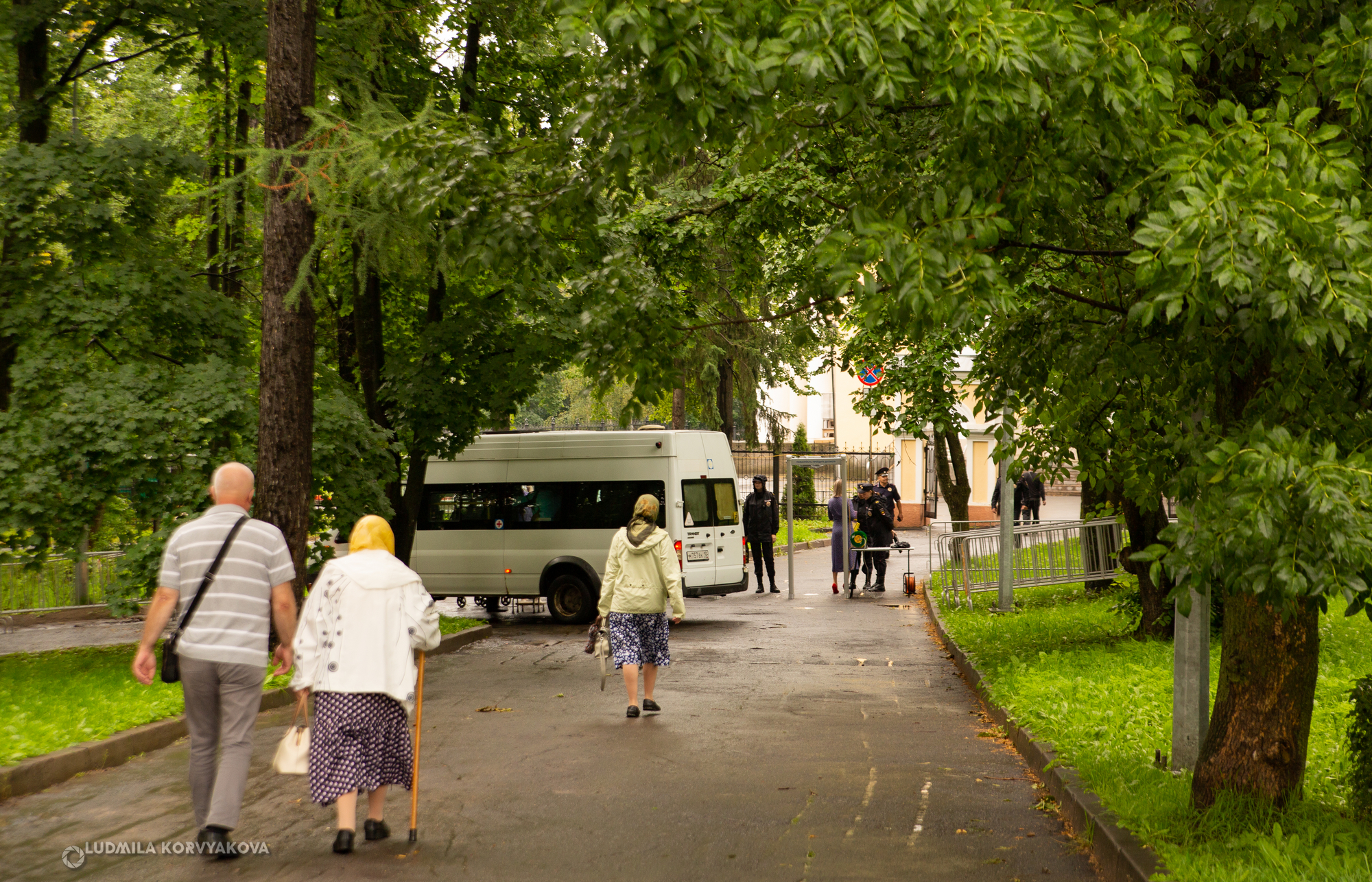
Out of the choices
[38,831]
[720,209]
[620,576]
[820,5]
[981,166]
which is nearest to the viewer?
[820,5]

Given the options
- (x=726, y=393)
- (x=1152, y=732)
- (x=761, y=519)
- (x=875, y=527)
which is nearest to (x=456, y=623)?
(x=761, y=519)

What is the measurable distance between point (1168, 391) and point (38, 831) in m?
6.31

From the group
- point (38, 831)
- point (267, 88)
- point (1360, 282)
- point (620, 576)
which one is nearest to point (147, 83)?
point (267, 88)

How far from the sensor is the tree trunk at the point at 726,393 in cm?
2618

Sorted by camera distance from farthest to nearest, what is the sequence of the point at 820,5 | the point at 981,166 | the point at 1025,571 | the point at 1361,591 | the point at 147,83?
the point at 147,83 < the point at 1025,571 < the point at 981,166 < the point at 820,5 < the point at 1361,591

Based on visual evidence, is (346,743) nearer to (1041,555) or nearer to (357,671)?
(357,671)

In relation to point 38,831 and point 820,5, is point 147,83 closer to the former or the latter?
point 38,831

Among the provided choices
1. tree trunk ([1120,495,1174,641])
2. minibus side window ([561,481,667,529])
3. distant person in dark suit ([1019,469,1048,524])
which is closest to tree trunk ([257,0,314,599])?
minibus side window ([561,481,667,529])

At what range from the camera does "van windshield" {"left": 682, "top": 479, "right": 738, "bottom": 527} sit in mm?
17688

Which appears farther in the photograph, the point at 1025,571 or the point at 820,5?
the point at 1025,571

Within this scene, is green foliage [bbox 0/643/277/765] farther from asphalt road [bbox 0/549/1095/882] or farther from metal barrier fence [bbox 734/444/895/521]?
metal barrier fence [bbox 734/444/895/521]

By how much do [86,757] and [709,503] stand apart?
36.1 feet

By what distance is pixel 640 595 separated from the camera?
32.6 ft

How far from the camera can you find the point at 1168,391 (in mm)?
6465
